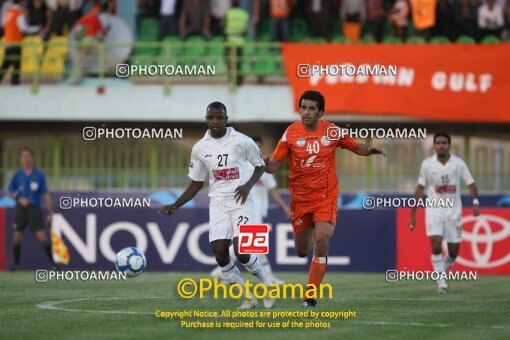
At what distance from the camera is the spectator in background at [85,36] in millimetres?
26703

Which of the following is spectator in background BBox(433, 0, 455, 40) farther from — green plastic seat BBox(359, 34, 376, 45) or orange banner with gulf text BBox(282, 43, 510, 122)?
orange banner with gulf text BBox(282, 43, 510, 122)

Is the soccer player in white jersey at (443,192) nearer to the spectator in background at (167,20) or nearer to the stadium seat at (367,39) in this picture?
the stadium seat at (367,39)

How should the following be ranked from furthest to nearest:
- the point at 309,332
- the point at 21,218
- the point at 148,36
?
the point at 148,36, the point at 21,218, the point at 309,332

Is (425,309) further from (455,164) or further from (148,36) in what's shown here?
(148,36)

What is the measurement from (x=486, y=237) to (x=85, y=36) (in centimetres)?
1073

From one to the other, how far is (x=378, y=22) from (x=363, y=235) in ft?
21.5

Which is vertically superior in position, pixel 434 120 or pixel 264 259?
pixel 434 120

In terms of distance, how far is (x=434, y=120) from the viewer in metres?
25.4

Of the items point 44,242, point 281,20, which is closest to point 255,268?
point 44,242

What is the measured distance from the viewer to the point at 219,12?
1104 inches

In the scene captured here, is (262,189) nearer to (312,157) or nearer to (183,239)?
(183,239)

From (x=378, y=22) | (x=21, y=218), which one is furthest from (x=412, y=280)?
(x=378, y=22)

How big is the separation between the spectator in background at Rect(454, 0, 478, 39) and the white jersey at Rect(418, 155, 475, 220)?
10.5m

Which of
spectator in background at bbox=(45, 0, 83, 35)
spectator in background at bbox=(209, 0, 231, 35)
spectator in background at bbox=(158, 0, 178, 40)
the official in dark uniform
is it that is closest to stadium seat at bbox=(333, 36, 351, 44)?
spectator in background at bbox=(209, 0, 231, 35)
